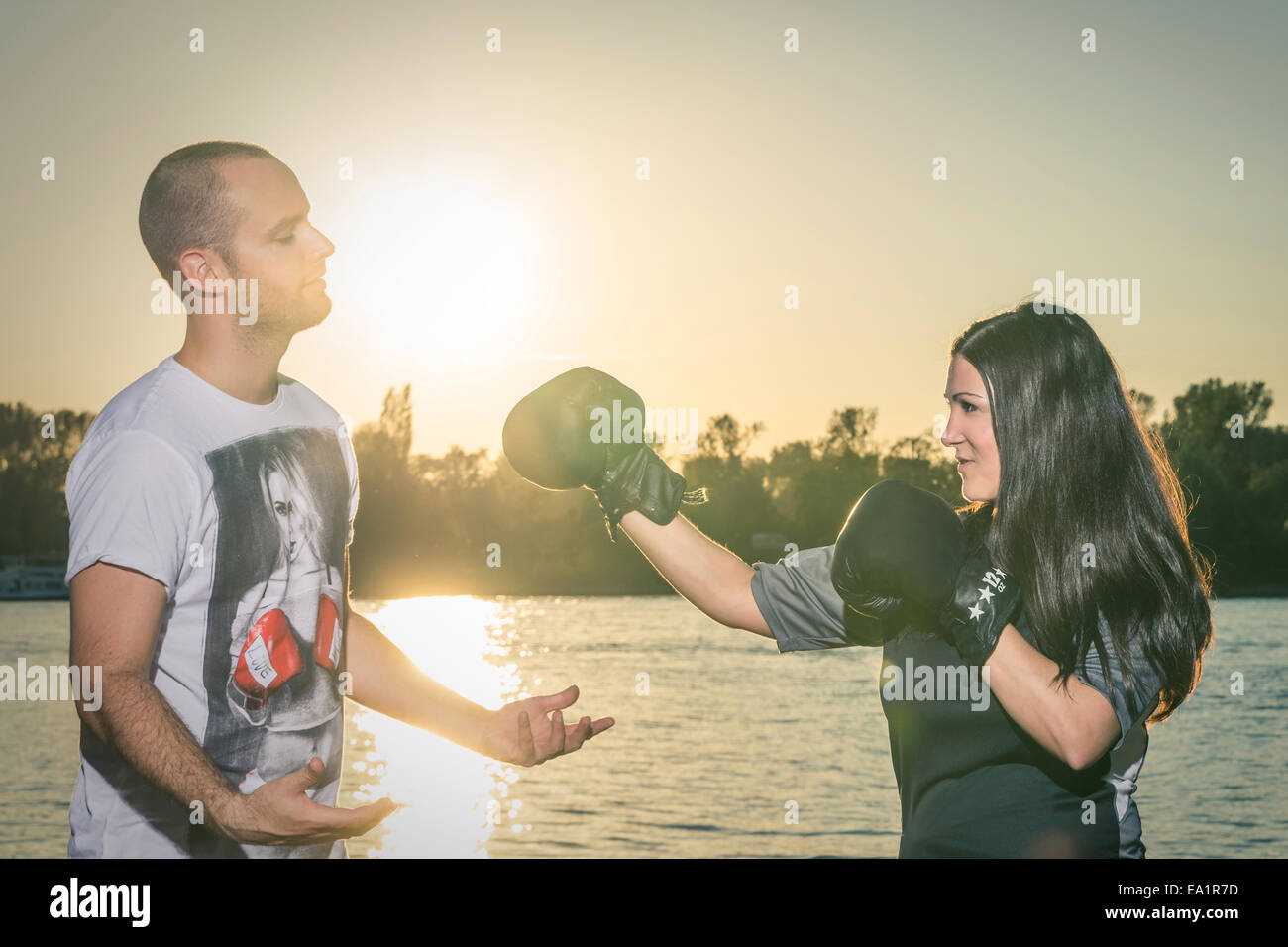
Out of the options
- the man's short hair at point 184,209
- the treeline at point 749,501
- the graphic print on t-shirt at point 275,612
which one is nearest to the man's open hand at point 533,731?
the graphic print on t-shirt at point 275,612

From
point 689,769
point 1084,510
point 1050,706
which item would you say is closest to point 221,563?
point 1050,706

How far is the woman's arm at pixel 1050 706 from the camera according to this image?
2184 millimetres

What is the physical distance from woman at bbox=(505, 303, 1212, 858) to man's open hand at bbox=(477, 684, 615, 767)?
456mm

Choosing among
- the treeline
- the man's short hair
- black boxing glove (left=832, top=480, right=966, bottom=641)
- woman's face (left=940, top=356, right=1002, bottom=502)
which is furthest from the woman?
the treeline

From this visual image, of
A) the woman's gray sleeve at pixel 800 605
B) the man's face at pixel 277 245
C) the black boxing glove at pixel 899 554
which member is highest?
the man's face at pixel 277 245

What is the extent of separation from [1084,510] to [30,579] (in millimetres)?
86847

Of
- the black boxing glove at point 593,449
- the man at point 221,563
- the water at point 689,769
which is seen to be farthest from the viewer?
the water at point 689,769

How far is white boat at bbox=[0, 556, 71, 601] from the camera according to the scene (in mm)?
75562

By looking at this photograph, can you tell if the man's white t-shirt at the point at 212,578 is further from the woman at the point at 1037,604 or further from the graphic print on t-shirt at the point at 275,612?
the woman at the point at 1037,604

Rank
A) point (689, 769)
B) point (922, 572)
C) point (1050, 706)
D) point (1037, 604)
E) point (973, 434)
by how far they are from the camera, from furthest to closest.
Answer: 1. point (689, 769)
2. point (973, 434)
3. point (1037, 604)
4. point (922, 572)
5. point (1050, 706)

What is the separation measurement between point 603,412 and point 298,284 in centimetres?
82

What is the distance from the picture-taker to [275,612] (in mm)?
2373

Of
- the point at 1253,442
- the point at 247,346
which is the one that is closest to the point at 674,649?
the point at 1253,442

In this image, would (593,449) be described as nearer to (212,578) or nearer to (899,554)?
(899,554)
